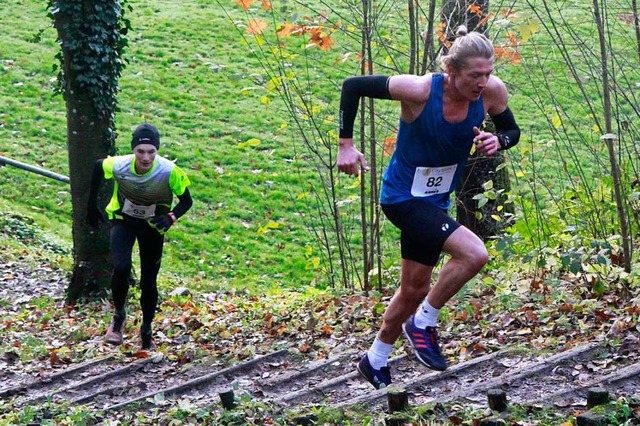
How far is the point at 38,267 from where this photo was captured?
13.9 metres

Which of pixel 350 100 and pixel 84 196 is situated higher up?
pixel 350 100

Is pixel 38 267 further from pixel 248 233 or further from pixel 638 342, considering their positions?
pixel 638 342

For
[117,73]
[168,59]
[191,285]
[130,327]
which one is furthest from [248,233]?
[168,59]

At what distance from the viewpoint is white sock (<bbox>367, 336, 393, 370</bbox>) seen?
605cm

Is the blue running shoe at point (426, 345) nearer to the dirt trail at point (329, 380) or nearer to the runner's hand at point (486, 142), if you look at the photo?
the dirt trail at point (329, 380)

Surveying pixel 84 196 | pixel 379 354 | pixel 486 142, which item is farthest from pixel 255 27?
pixel 486 142

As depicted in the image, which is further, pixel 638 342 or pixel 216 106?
pixel 216 106

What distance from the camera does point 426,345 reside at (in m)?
5.86

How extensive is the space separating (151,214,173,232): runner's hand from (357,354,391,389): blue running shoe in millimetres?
2701

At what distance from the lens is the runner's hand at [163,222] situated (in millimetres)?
8117

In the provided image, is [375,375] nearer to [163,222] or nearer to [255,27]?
[163,222]

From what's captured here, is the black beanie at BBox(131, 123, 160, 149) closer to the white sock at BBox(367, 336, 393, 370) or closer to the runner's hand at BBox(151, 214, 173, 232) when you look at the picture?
the runner's hand at BBox(151, 214, 173, 232)

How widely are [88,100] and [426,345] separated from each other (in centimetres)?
715

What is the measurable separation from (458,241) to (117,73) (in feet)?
24.5
